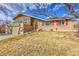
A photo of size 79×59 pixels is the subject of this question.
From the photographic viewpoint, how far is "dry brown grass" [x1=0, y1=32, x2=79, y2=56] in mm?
1472

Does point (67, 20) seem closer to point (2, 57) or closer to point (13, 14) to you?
point (13, 14)

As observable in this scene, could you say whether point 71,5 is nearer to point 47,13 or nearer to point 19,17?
point 47,13

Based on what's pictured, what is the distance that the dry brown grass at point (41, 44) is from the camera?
1472mm

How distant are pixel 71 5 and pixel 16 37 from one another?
0.60 meters

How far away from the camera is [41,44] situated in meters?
1.49

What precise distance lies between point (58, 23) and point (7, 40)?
20.0 inches

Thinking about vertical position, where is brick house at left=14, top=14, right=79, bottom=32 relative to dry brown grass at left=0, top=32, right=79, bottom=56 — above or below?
above

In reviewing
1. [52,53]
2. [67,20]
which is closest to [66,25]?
[67,20]

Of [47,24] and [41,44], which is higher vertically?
[47,24]

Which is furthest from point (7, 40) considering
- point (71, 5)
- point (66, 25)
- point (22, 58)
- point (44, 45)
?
point (71, 5)

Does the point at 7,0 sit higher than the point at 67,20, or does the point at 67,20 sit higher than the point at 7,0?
the point at 7,0

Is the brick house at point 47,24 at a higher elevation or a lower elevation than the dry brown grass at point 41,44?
higher

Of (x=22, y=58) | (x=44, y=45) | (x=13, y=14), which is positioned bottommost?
(x=22, y=58)

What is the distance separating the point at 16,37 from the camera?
1.51 m
